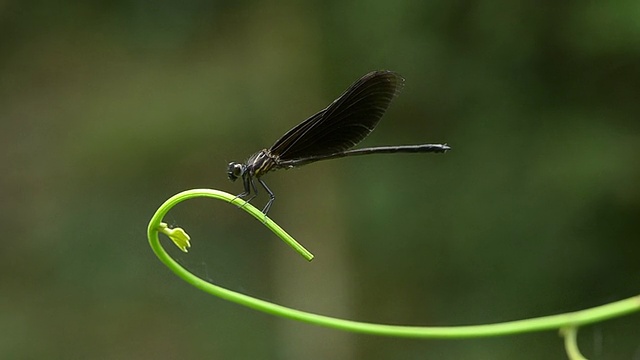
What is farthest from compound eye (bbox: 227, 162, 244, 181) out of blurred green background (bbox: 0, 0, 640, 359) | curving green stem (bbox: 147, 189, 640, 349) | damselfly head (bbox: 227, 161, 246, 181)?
blurred green background (bbox: 0, 0, 640, 359)

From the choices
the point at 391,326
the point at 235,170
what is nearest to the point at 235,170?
the point at 235,170

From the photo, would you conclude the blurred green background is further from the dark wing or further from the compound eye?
the compound eye

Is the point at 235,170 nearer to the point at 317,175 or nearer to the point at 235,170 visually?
the point at 235,170

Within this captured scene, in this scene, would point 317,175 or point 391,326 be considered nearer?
point 391,326

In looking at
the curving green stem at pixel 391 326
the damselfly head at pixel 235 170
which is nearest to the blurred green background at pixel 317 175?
the damselfly head at pixel 235 170

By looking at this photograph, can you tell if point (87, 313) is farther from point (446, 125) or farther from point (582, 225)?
point (582, 225)

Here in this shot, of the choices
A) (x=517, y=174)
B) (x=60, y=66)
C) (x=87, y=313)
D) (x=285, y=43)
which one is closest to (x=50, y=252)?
(x=87, y=313)
